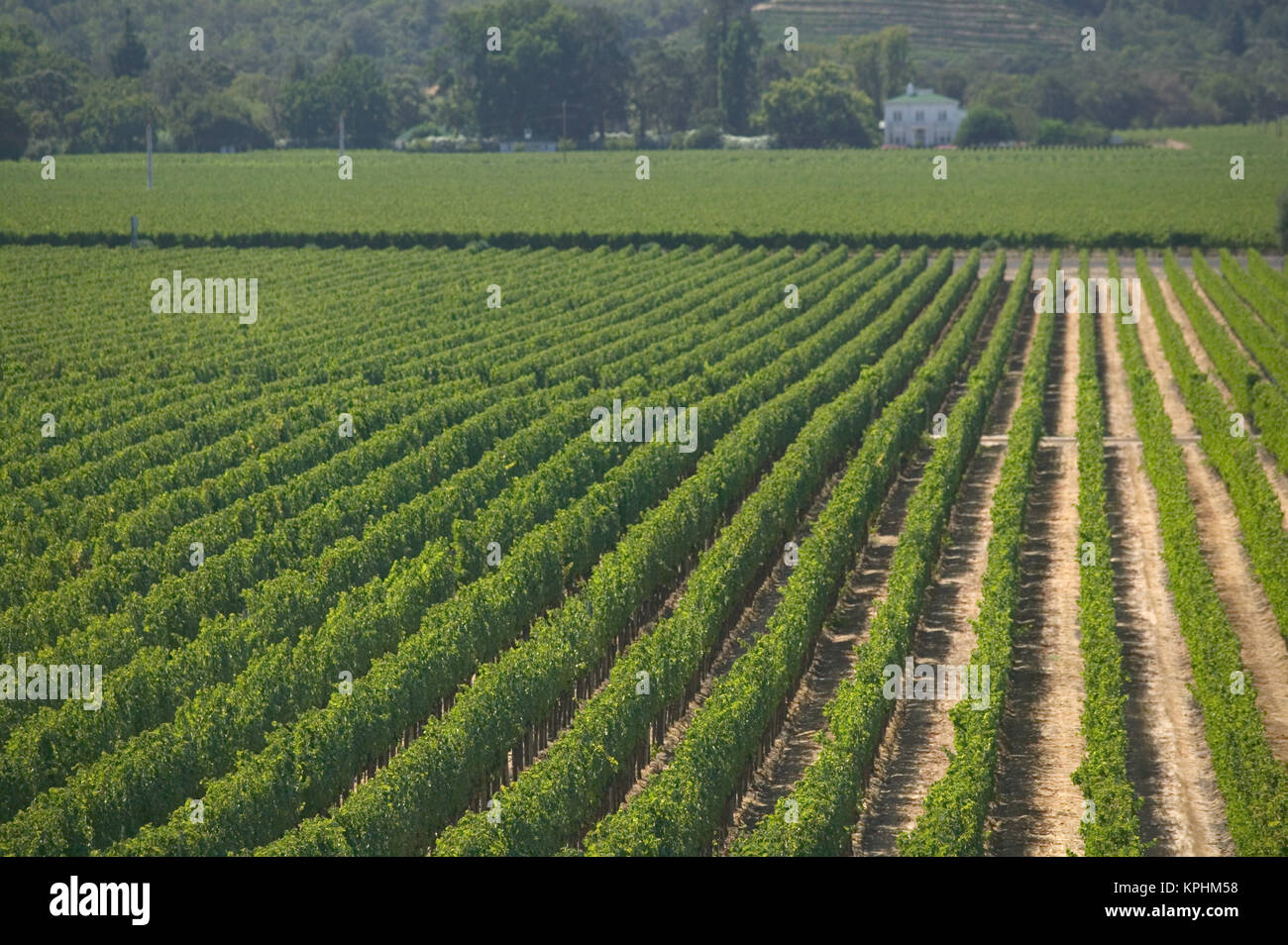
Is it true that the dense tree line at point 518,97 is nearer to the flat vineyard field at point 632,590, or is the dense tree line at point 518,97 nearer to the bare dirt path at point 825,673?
the flat vineyard field at point 632,590

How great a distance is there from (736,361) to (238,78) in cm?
13307

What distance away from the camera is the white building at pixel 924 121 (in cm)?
14075

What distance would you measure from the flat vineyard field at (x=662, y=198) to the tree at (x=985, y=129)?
8.78 m

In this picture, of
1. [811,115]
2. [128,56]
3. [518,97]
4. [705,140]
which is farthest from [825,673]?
[128,56]

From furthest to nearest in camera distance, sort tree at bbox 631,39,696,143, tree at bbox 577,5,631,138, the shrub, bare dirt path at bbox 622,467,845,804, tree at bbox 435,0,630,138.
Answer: tree at bbox 631,39,696,143
tree at bbox 577,5,631,138
tree at bbox 435,0,630,138
the shrub
bare dirt path at bbox 622,467,845,804

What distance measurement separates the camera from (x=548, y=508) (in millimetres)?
22703

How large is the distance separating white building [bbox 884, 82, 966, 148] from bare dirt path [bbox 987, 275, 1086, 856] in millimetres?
118305

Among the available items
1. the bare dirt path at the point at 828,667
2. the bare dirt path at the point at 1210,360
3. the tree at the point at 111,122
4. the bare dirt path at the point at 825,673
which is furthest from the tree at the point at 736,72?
the bare dirt path at the point at 825,673

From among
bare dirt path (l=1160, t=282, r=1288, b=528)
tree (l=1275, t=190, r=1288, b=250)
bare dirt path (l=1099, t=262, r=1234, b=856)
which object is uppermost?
tree (l=1275, t=190, r=1288, b=250)

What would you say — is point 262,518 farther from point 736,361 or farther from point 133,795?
point 736,361

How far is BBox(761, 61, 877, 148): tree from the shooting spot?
12812cm

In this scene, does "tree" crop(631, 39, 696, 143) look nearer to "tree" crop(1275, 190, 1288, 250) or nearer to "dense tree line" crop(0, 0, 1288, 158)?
"dense tree line" crop(0, 0, 1288, 158)

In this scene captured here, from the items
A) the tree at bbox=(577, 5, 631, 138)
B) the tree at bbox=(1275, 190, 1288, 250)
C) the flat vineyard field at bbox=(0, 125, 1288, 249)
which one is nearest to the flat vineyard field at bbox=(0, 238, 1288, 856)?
the tree at bbox=(1275, 190, 1288, 250)

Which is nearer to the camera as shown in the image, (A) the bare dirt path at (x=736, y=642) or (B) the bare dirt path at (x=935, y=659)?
(B) the bare dirt path at (x=935, y=659)
